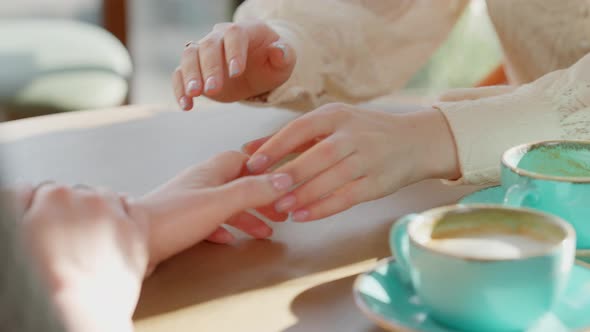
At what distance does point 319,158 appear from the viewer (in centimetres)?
62

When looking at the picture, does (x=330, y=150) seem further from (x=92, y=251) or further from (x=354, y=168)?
(x=92, y=251)

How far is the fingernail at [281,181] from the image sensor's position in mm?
561

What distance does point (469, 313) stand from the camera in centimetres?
38

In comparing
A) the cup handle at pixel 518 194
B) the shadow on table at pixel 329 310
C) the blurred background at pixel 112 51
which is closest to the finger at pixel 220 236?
the shadow on table at pixel 329 310

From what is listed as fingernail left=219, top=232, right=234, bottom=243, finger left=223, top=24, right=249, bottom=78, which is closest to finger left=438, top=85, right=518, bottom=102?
finger left=223, top=24, right=249, bottom=78

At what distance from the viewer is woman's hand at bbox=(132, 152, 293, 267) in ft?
1.69

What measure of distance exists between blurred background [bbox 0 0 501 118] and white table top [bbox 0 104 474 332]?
0.69m

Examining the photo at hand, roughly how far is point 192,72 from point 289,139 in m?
0.20

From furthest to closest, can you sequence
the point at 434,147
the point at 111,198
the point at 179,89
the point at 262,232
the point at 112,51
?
1. the point at 112,51
2. the point at 179,89
3. the point at 434,147
4. the point at 262,232
5. the point at 111,198

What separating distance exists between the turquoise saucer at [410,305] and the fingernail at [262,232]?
0.48 feet

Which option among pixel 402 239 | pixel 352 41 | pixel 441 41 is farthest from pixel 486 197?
pixel 441 41

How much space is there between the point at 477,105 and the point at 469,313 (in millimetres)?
362

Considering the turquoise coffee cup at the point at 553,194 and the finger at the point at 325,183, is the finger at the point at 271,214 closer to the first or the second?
the finger at the point at 325,183

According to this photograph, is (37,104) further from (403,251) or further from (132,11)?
(403,251)
